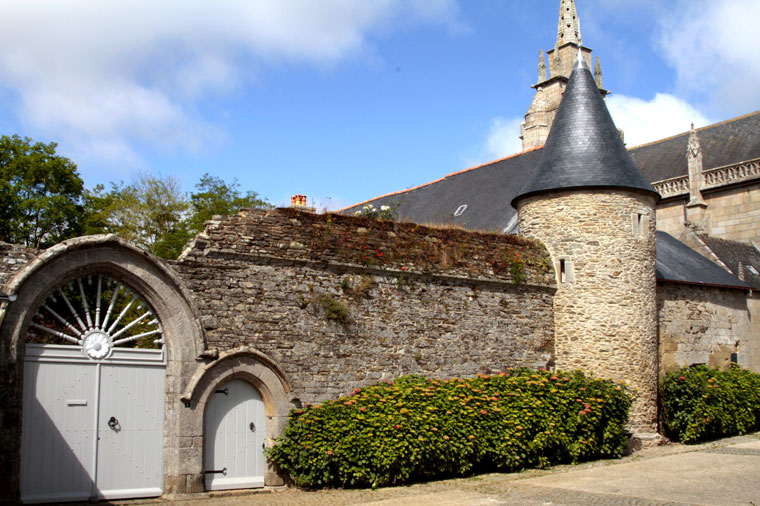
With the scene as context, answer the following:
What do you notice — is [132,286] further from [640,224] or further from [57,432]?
[640,224]

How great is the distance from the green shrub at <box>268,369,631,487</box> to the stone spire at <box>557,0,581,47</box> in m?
21.8

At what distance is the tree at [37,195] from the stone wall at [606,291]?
1294 cm

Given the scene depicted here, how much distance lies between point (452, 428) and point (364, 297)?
2222mm

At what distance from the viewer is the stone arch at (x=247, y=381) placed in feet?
29.5

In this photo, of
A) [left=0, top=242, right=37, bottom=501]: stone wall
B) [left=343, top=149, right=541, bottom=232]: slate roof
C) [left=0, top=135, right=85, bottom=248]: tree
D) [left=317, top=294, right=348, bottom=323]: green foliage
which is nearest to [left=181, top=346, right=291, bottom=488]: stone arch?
[left=317, top=294, right=348, bottom=323]: green foliage

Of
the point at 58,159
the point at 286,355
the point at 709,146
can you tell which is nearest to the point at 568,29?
the point at 709,146

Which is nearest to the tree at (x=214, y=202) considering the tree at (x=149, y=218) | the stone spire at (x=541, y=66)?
the tree at (x=149, y=218)

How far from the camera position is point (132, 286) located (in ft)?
29.3

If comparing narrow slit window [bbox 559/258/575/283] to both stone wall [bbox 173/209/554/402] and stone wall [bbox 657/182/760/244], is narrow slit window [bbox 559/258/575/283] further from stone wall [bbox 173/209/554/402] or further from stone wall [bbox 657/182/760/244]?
stone wall [bbox 657/182/760/244]

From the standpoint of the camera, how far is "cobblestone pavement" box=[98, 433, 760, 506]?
8164mm

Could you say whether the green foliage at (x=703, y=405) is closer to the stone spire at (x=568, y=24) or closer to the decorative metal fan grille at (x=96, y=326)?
the decorative metal fan grille at (x=96, y=326)

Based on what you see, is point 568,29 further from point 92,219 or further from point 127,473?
point 127,473

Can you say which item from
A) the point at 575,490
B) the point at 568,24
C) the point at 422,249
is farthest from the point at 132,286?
the point at 568,24

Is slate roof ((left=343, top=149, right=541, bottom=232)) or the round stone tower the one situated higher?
slate roof ((left=343, top=149, right=541, bottom=232))
